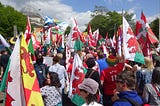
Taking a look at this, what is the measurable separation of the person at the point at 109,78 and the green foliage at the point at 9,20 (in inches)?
3184

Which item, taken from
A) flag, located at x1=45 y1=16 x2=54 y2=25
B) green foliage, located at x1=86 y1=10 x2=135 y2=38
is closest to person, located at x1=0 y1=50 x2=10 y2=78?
flag, located at x1=45 y1=16 x2=54 y2=25

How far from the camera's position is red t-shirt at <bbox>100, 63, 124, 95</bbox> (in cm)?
702

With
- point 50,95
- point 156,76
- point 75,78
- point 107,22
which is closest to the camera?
point 156,76

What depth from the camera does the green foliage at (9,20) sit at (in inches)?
3487

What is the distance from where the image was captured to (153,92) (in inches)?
230

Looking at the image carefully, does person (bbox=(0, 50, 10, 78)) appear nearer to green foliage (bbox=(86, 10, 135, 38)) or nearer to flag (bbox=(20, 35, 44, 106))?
flag (bbox=(20, 35, 44, 106))

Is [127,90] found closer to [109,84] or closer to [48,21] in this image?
[109,84]

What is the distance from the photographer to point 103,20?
108438 millimetres

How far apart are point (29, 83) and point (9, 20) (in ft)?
292

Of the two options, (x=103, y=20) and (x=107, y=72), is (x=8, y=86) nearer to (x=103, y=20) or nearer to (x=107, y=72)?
→ (x=107, y=72)

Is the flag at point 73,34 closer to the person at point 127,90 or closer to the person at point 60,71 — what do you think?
the person at point 60,71

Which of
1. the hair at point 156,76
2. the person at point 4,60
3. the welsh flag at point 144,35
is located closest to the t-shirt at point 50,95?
the hair at point 156,76

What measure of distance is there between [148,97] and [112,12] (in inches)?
4282

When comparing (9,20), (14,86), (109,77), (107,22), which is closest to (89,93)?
(14,86)
